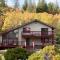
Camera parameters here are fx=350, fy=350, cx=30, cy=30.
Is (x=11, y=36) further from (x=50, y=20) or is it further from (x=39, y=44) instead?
(x=50, y=20)

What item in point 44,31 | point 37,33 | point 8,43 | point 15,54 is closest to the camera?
point 15,54

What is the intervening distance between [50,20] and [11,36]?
1332 centimetres

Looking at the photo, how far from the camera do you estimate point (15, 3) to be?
56656 mm

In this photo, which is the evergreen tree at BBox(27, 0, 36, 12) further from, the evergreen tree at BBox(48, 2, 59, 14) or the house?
the house

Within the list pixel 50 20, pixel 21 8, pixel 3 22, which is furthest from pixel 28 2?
pixel 3 22

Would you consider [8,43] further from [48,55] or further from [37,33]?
[48,55]

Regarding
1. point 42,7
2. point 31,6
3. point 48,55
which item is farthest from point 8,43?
point 31,6

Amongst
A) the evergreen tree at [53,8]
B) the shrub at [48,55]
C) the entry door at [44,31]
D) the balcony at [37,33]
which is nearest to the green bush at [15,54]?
the shrub at [48,55]

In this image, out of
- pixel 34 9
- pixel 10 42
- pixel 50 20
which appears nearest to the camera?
pixel 10 42

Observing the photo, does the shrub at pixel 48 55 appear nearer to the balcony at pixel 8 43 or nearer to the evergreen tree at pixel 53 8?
the balcony at pixel 8 43

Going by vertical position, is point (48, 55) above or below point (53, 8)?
above

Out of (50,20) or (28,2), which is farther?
(28,2)

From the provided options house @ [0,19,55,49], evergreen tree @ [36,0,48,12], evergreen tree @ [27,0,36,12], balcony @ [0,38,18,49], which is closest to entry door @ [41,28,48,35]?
house @ [0,19,55,49]

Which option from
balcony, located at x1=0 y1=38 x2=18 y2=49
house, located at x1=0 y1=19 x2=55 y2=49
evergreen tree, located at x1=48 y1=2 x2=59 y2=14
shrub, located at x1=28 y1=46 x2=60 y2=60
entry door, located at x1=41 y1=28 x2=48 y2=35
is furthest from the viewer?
evergreen tree, located at x1=48 y1=2 x2=59 y2=14
